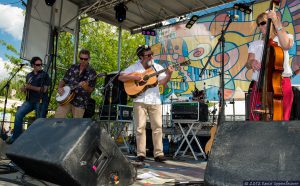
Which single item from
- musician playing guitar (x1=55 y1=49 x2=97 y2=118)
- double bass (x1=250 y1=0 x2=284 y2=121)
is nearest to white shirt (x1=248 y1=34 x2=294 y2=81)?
double bass (x1=250 y1=0 x2=284 y2=121)

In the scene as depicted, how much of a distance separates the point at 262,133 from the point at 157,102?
3068mm

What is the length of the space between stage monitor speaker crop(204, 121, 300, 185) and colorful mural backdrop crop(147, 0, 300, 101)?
642 centimetres

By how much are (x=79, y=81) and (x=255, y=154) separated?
3620mm

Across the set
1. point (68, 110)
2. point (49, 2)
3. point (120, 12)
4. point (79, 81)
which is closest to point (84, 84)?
point (79, 81)

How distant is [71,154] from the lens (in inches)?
84.3

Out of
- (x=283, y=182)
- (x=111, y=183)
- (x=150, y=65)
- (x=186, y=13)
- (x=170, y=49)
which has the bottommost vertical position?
(x=111, y=183)

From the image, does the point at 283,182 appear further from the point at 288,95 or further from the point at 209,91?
the point at 209,91

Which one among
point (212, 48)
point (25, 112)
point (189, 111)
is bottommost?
point (25, 112)

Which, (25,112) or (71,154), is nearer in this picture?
(71,154)

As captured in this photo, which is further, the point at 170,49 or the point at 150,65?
the point at 170,49

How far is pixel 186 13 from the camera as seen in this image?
9.73 meters

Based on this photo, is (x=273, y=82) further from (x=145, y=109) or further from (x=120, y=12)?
(x=120, y=12)

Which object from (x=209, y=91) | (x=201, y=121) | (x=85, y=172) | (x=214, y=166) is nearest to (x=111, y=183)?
(x=85, y=172)

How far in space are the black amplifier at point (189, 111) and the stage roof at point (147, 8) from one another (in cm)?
454
